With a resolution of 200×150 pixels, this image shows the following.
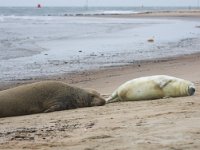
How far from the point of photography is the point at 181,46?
20688 millimetres

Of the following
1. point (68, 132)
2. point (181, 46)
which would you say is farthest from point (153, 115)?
point (181, 46)

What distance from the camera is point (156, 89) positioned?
24.4ft

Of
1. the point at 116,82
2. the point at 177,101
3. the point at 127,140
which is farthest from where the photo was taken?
the point at 116,82

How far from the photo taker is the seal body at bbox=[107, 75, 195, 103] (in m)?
7.35

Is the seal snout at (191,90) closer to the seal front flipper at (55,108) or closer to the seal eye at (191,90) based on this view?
the seal eye at (191,90)

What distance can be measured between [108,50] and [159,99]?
1144cm

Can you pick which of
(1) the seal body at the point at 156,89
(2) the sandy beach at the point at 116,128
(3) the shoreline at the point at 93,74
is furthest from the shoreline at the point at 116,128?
(3) the shoreline at the point at 93,74

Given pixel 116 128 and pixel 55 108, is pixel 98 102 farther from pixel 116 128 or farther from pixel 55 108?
pixel 116 128

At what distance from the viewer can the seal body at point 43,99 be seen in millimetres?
7034

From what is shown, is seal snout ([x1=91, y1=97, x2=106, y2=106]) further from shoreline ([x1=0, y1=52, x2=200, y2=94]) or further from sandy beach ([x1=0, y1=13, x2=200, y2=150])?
shoreline ([x1=0, y1=52, x2=200, y2=94])

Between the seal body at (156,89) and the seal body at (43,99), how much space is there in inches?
17.7

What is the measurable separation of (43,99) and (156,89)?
5.97 feet

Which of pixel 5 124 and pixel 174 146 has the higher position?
pixel 174 146

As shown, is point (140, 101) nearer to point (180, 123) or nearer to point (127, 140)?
point (180, 123)
